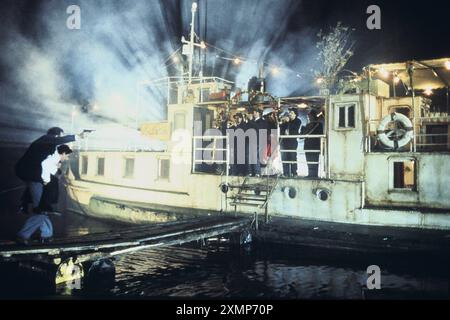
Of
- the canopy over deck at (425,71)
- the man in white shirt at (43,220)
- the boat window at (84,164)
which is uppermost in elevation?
the canopy over deck at (425,71)

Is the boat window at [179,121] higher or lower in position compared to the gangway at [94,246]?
higher

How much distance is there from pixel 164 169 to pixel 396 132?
27.9 feet

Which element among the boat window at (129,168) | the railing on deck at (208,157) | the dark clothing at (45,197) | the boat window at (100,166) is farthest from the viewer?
the boat window at (100,166)

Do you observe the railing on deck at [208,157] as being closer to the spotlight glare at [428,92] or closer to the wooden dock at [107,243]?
the wooden dock at [107,243]

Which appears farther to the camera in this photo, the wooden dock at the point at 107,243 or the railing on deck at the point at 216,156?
the railing on deck at the point at 216,156

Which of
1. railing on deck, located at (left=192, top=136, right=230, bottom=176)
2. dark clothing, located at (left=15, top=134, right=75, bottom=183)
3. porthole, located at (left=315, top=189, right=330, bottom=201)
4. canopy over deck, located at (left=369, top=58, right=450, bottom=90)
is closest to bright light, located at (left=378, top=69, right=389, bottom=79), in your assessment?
canopy over deck, located at (left=369, top=58, right=450, bottom=90)

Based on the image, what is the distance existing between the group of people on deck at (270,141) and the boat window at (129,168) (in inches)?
205

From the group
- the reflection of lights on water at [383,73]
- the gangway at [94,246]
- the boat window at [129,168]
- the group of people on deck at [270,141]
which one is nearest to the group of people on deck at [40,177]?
the gangway at [94,246]

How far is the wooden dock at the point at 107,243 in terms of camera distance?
24.6 ft

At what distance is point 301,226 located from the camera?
11.2 m

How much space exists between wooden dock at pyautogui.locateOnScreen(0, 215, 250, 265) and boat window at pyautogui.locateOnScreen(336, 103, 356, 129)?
4561mm

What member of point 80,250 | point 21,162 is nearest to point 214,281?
point 80,250

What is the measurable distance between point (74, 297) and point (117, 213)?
8.53 meters

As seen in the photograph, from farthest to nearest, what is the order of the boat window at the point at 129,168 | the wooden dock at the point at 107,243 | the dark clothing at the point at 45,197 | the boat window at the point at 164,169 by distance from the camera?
the boat window at the point at 129,168 → the boat window at the point at 164,169 → the dark clothing at the point at 45,197 → the wooden dock at the point at 107,243
